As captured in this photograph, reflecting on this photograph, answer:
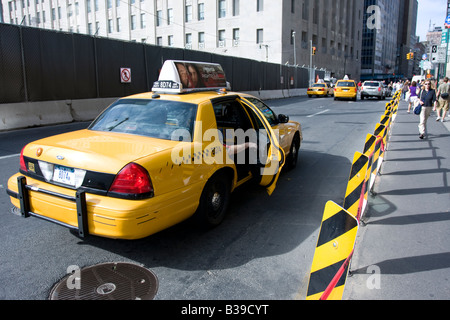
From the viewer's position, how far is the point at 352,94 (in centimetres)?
2981

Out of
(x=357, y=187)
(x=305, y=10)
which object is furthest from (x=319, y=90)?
(x=357, y=187)

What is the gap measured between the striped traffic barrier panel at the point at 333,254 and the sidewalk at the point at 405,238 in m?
0.56

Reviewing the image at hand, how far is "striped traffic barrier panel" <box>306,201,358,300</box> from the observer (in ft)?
7.91

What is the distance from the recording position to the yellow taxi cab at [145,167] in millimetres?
3219

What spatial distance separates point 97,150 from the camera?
345cm

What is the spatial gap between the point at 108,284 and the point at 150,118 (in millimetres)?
1959

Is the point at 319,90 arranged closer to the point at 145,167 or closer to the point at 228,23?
the point at 228,23

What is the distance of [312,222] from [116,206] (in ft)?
8.33

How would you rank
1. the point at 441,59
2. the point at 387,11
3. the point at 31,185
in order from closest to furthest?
the point at 31,185, the point at 441,59, the point at 387,11

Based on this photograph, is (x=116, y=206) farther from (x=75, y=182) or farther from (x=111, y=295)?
(x=111, y=295)

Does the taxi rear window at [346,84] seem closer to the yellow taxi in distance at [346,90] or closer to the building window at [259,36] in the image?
the yellow taxi in distance at [346,90]

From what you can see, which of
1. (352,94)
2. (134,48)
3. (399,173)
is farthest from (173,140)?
(352,94)

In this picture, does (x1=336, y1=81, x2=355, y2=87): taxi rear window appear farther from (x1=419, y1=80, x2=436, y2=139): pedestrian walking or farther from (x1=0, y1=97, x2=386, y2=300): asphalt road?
(x1=0, y1=97, x2=386, y2=300): asphalt road

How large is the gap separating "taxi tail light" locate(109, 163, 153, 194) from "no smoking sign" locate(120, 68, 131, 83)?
48.8 ft
